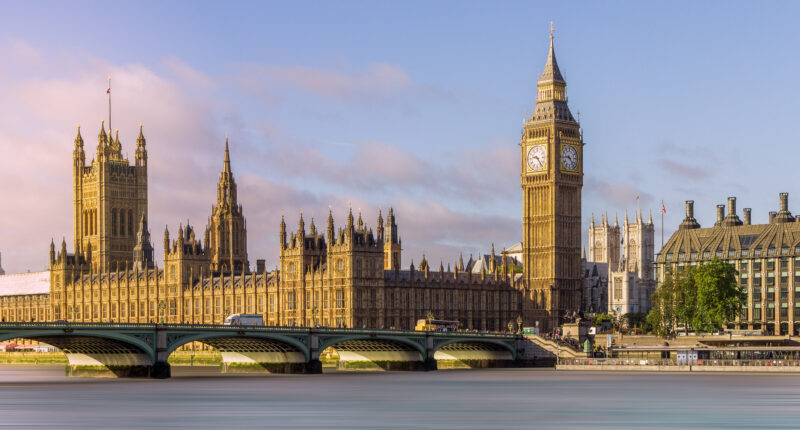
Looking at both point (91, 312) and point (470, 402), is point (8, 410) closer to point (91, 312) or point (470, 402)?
point (470, 402)

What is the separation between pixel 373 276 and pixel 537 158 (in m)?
29.3

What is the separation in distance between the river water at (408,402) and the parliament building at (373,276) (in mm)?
42097

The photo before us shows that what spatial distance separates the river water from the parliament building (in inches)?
1657

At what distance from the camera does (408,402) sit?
8219cm

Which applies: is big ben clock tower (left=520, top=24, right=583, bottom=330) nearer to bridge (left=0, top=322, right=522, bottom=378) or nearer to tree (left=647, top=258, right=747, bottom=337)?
tree (left=647, top=258, right=747, bottom=337)

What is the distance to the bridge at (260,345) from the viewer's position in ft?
354

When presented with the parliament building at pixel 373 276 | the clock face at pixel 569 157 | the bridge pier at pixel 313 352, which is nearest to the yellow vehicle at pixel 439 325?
the parliament building at pixel 373 276

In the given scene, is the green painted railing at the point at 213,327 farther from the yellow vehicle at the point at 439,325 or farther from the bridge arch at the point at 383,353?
the yellow vehicle at the point at 439,325

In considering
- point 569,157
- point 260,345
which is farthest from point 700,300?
point 260,345

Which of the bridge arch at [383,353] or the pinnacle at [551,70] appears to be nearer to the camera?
the bridge arch at [383,353]

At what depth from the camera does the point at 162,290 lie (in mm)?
185875

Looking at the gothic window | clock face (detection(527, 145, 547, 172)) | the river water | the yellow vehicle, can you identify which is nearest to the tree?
the yellow vehicle

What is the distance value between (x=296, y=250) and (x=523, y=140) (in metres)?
32.7

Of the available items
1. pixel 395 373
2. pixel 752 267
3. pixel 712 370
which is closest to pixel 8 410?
pixel 395 373
